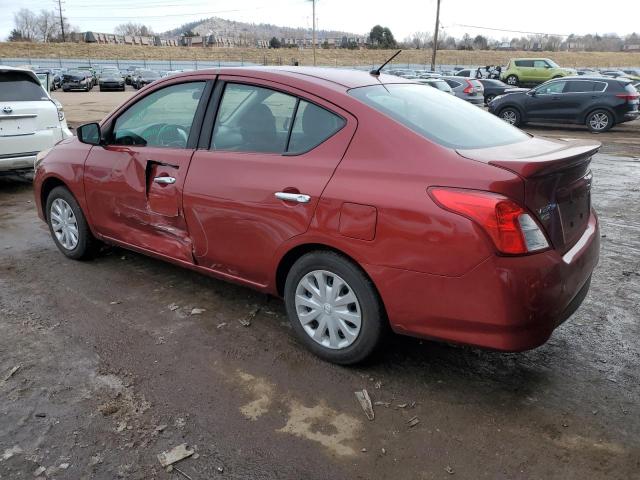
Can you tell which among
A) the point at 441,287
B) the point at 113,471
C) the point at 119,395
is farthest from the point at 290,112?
the point at 113,471

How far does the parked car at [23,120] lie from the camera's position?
7340 millimetres

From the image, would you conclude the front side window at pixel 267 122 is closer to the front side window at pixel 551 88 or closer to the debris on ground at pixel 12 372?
the debris on ground at pixel 12 372

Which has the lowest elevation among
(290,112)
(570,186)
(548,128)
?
(548,128)

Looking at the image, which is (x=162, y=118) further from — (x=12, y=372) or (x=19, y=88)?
(x=19, y=88)

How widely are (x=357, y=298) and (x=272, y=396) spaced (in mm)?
694

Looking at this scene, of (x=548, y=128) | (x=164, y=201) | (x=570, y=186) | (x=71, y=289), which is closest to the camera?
(x=570, y=186)

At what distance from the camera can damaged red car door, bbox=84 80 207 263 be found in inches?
153

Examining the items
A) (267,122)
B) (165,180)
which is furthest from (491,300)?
(165,180)

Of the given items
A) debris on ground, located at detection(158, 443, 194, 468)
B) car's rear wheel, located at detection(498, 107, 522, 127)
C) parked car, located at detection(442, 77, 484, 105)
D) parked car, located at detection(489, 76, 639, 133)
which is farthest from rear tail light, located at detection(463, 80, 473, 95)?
debris on ground, located at detection(158, 443, 194, 468)

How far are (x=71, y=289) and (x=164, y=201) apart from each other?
46.5 inches

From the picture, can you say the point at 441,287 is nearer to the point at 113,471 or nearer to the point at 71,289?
the point at 113,471

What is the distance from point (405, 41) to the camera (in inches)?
4427

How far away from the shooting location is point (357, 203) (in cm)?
291

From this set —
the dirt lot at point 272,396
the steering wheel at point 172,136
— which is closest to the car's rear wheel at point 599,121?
the dirt lot at point 272,396
